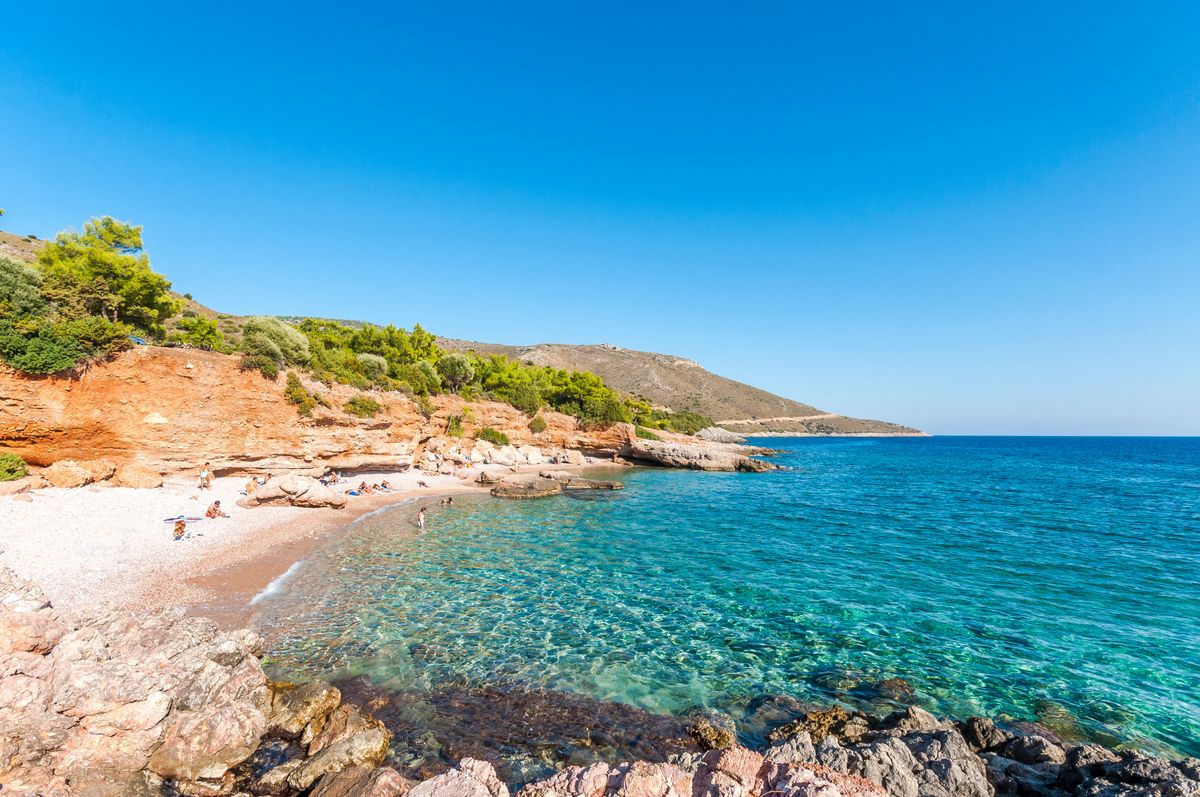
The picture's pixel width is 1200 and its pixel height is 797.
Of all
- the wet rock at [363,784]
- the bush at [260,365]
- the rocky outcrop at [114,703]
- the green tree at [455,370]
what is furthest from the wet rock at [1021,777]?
Result: the green tree at [455,370]

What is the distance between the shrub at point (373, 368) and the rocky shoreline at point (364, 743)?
3036cm

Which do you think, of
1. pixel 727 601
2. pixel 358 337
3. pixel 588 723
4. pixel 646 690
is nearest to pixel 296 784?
pixel 588 723

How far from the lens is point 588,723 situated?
826 cm

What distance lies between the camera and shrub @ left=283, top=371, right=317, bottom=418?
27.8m

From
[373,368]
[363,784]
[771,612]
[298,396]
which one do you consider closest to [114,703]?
[363,784]

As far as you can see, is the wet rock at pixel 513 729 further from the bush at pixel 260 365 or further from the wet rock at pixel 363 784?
the bush at pixel 260 365

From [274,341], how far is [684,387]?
4841 inches

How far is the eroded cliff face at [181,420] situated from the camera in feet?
66.0

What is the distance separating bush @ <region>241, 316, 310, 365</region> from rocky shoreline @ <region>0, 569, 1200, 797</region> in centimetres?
2253

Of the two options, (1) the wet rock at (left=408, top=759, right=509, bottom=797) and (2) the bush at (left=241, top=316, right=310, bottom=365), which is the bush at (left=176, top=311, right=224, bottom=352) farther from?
(1) the wet rock at (left=408, top=759, right=509, bottom=797)

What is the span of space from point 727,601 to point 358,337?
1723 inches

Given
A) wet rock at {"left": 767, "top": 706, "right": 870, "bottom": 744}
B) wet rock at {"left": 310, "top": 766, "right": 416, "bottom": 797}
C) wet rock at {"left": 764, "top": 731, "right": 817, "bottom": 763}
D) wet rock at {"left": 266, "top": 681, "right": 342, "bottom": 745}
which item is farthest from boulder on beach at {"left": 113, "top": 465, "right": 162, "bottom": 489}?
wet rock at {"left": 764, "top": 731, "right": 817, "bottom": 763}

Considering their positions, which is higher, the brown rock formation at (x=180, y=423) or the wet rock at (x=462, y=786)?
the brown rock formation at (x=180, y=423)

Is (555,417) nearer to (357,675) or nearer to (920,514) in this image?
(920,514)
